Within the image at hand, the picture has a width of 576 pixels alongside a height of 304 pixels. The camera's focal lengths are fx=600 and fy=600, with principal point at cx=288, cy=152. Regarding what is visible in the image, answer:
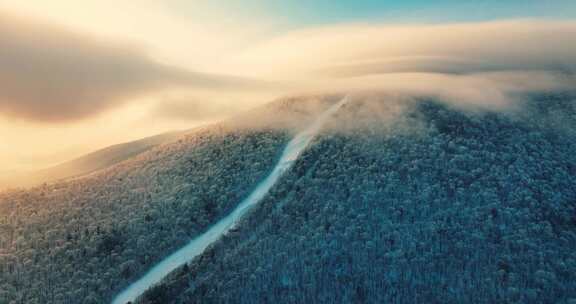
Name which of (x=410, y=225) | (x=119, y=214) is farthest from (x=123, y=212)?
(x=410, y=225)

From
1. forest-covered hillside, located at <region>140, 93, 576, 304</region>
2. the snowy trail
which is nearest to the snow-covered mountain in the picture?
forest-covered hillside, located at <region>140, 93, 576, 304</region>

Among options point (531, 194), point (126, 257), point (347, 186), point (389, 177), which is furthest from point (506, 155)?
point (126, 257)

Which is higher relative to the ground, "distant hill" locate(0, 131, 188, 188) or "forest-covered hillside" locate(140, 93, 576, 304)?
"distant hill" locate(0, 131, 188, 188)

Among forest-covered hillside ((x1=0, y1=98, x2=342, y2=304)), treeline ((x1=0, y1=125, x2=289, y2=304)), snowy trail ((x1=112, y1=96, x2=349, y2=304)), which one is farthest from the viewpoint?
forest-covered hillside ((x1=0, y1=98, x2=342, y2=304))

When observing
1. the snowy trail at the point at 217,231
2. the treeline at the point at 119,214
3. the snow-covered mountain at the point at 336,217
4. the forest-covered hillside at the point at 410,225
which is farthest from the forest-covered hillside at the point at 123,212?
the forest-covered hillside at the point at 410,225

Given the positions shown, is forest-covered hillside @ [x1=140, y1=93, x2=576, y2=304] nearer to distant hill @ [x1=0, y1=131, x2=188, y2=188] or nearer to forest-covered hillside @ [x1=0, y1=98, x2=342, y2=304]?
forest-covered hillside @ [x1=0, y1=98, x2=342, y2=304]

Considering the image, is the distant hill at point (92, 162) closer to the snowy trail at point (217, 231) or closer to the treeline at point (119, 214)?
the treeline at point (119, 214)

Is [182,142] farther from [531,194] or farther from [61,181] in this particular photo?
[531,194]
